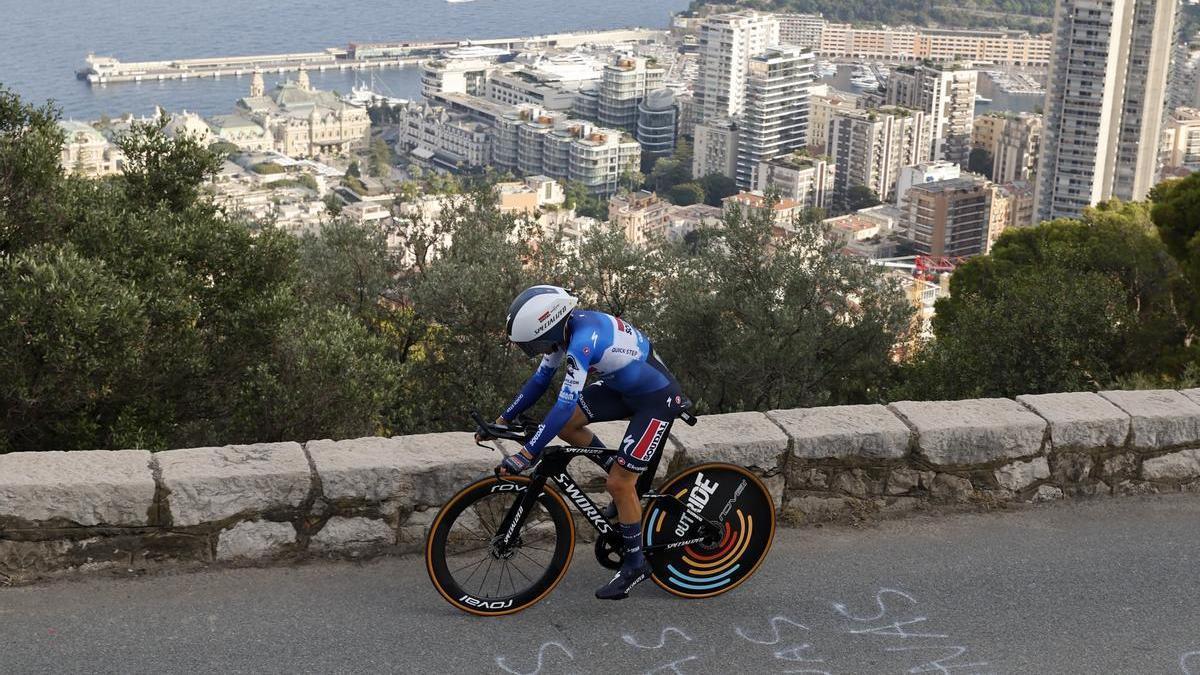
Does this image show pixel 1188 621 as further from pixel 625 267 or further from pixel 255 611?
pixel 625 267

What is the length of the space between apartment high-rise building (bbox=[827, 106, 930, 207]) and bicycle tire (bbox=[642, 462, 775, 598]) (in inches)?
3749

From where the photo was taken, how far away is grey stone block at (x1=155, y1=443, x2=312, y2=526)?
3750 millimetres

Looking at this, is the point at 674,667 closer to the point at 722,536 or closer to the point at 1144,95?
the point at 722,536

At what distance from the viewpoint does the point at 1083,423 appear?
449cm

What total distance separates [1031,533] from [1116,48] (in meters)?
80.8

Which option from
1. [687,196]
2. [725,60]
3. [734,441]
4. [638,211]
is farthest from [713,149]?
[734,441]

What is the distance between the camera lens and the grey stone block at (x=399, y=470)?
12.7 feet

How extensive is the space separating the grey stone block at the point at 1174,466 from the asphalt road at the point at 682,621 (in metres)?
0.50

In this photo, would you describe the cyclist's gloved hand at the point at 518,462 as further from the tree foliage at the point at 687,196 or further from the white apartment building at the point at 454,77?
the white apartment building at the point at 454,77

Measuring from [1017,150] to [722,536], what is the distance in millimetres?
98447

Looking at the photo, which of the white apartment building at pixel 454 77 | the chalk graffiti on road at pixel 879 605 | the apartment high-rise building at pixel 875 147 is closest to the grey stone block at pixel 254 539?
the chalk graffiti on road at pixel 879 605

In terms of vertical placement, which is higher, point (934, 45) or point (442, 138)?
point (934, 45)

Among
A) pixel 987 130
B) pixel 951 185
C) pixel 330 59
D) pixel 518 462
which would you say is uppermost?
pixel 518 462

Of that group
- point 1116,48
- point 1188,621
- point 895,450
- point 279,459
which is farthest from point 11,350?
point 1116,48
